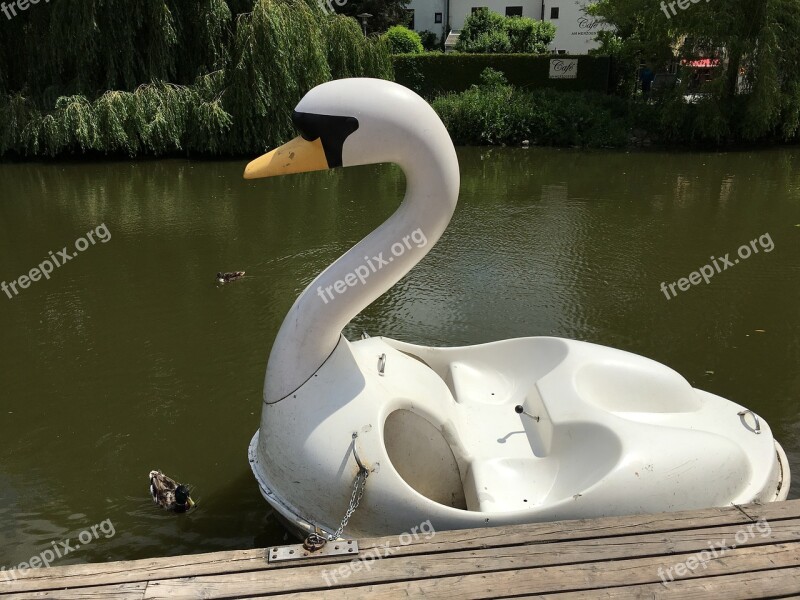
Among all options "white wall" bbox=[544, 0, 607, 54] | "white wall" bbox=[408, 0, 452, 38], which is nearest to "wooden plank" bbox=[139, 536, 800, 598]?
"white wall" bbox=[544, 0, 607, 54]

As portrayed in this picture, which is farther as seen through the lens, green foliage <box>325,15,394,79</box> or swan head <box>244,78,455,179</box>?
green foliage <box>325,15,394,79</box>

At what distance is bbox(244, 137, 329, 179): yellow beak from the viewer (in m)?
3.40

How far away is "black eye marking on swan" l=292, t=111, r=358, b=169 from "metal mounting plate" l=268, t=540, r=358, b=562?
70.5 inches

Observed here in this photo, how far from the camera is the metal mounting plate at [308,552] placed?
2.98 metres

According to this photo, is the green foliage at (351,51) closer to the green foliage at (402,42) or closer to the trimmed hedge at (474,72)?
the trimmed hedge at (474,72)

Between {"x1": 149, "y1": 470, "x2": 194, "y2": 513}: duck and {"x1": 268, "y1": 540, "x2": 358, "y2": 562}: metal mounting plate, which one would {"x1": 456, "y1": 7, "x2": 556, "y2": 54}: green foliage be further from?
{"x1": 268, "y1": 540, "x2": 358, "y2": 562}: metal mounting plate

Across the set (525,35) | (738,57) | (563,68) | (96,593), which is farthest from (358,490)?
(525,35)

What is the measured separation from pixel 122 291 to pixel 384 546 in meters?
5.86

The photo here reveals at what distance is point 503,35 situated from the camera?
2745cm

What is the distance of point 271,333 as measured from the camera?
666cm

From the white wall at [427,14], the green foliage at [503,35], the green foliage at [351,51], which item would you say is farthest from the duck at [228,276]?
the white wall at [427,14]

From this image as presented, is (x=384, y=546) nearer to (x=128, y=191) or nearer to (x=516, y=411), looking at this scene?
(x=516, y=411)

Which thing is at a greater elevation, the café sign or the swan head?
the café sign

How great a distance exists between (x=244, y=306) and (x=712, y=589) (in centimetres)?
553
